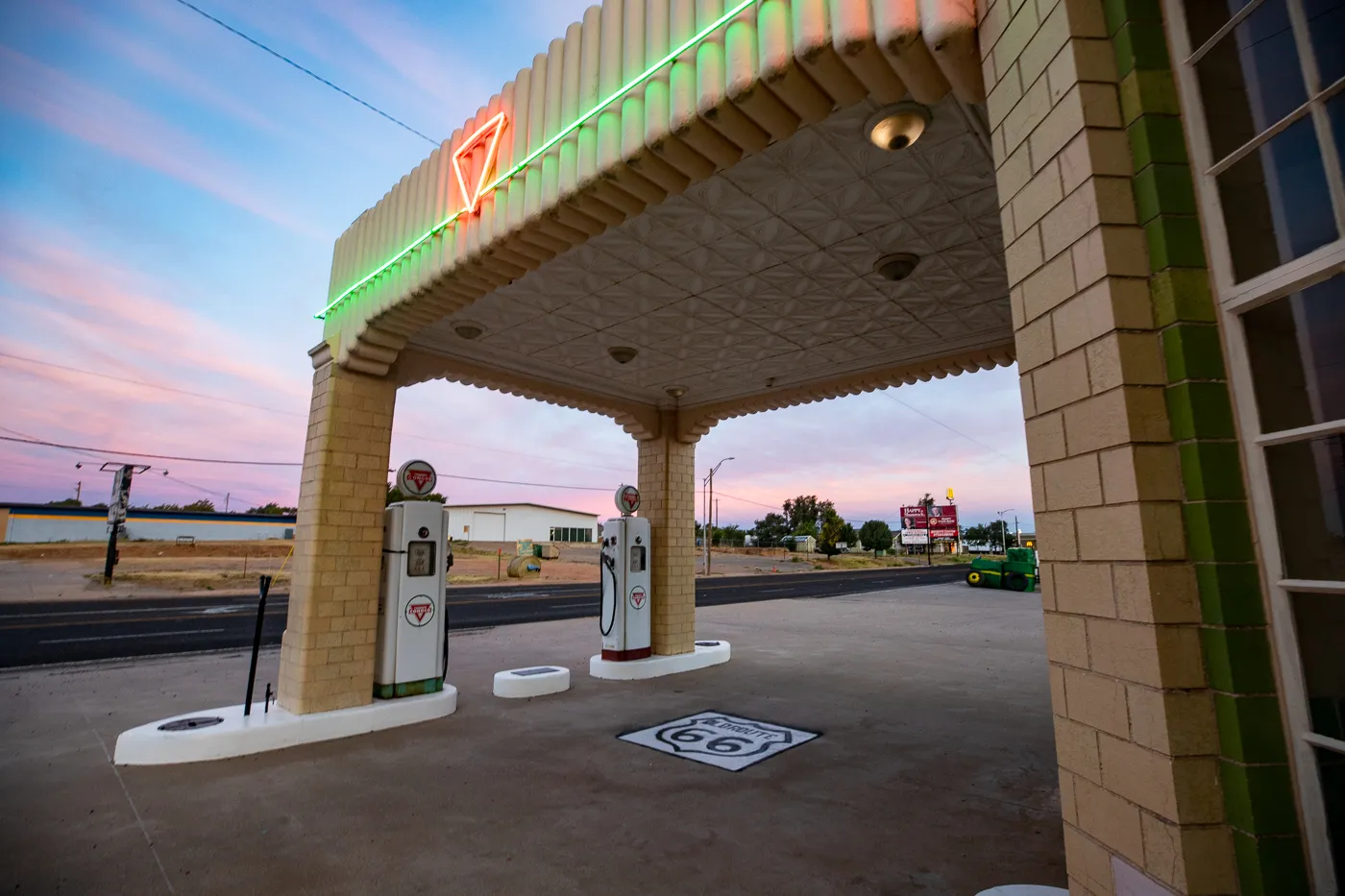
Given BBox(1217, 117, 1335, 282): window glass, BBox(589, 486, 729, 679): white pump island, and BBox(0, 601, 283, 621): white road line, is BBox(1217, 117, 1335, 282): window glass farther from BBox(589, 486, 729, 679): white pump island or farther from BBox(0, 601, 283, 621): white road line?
BBox(0, 601, 283, 621): white road line

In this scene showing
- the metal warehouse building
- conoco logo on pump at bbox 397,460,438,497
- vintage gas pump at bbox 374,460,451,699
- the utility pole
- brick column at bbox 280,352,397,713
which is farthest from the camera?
the metal warehouse building

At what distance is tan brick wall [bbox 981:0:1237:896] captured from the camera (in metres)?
1.55

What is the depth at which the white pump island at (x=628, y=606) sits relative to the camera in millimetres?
8156

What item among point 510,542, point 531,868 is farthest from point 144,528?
point 531,868

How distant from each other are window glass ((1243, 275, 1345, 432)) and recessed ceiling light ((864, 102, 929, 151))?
2224 millimetres

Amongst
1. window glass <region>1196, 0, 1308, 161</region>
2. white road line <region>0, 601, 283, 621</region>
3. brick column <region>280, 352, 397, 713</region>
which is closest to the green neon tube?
brick column <region>280, 352, 397, 713</region>

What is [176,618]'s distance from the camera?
14.3 meters

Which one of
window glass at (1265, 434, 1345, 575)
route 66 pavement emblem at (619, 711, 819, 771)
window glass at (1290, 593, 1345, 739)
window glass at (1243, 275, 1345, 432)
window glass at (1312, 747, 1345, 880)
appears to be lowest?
route 66 pavement emblem at (619, 711, 819, 771)

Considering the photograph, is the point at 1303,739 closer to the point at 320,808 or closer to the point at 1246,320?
the point at 1246,320

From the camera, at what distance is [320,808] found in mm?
4027

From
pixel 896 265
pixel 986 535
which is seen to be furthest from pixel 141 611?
pixel 986 535

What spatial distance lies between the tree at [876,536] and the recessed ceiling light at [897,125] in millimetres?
87413

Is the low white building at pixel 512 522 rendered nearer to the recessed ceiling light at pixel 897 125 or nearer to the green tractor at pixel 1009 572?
the green tractor at pixel 1009 572

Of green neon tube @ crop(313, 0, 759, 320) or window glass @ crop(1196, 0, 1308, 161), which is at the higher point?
green neon tube @ crop(313, 0, 759, 320)
